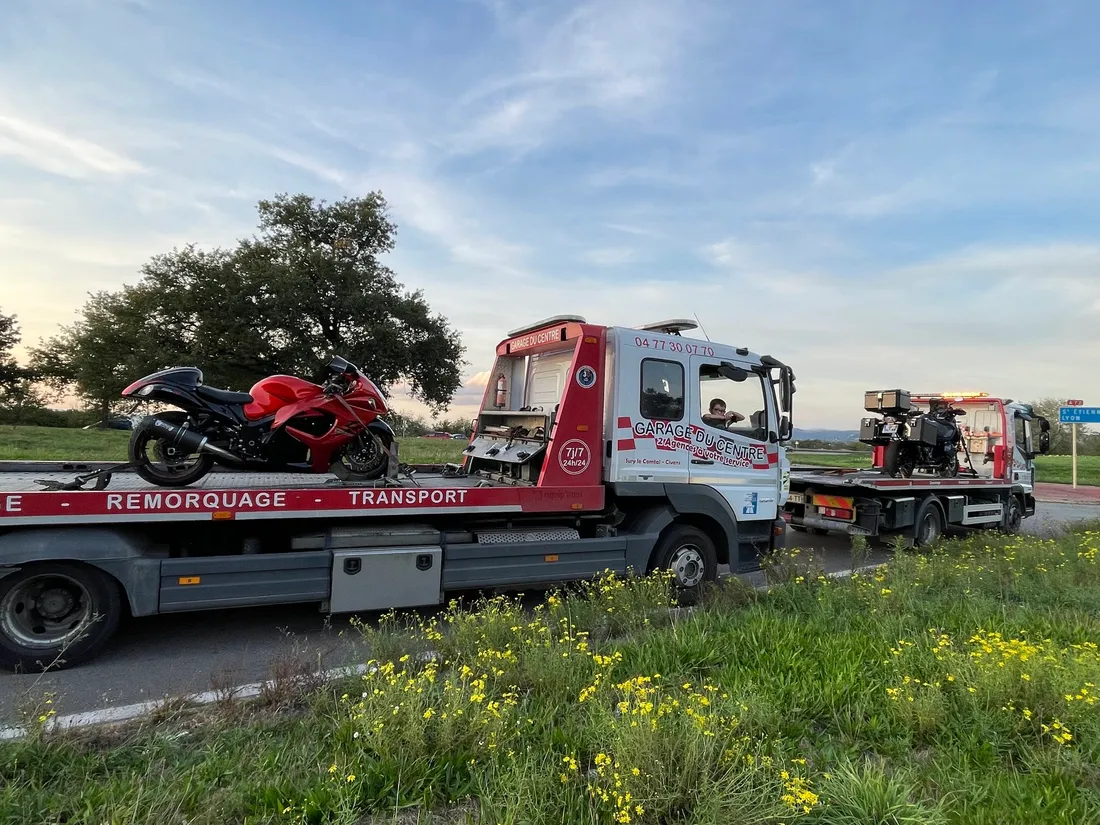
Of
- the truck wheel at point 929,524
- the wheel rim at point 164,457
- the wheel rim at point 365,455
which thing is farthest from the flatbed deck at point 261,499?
the truck wheel at point 929,524

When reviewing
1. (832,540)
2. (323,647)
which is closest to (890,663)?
(323,647)

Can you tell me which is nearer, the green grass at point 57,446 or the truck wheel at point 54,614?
the truck wheel at point 54,614

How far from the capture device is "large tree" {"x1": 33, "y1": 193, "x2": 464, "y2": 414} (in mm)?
23688

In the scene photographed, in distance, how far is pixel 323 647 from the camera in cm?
518

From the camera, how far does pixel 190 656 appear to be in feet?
16.3

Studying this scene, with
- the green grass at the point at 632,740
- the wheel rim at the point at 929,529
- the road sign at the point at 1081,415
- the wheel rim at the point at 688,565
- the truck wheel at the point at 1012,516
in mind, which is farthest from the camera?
the road sign at the point at 1081,415

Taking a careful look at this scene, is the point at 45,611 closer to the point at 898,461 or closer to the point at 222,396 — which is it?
the point at 222,396

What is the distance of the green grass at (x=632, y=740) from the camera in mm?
2648

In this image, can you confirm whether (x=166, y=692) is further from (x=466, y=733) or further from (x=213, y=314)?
(x=213, y=314)

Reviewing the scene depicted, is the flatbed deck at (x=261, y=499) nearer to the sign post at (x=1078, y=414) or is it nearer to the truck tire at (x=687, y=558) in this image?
the truck tire at (x=687, y=558)

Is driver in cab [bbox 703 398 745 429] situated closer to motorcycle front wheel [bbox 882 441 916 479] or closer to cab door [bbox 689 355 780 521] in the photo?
cab door [bbox 689 355 780 521]

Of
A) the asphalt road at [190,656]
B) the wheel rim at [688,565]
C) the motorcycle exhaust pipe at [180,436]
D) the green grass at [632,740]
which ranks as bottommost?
the asphalt road at [190,656]

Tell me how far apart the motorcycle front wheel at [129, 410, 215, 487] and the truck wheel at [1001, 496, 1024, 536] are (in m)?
13.1

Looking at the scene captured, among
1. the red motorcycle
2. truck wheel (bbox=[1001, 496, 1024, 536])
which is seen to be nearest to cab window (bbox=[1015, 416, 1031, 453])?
truck wheel (bbox=[1001, 496, 1024, 536])
